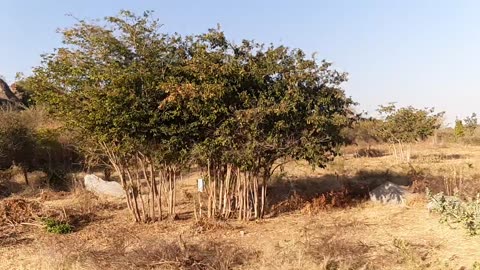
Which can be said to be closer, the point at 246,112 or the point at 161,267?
the point at 161,267

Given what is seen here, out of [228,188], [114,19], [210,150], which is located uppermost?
[114,19]

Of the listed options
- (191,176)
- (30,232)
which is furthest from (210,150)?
(191,176)

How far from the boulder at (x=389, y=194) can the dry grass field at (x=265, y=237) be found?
284 millimetres

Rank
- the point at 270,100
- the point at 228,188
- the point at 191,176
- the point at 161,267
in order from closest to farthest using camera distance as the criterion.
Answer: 1. the point at 161,267
2. the point at 270,100
3. the point at 228,188
4. the point at 191,176

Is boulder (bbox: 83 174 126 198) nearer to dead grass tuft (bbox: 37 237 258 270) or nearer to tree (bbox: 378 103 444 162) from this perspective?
dead grass tuft (bbox: 37 237 258 270)

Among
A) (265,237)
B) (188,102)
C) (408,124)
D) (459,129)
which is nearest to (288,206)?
(265,237)

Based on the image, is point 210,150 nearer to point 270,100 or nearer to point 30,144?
point 270,100

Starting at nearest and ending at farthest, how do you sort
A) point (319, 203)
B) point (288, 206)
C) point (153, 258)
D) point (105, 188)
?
point (153, 258) → point (319, 203) → point (288, 206) → point (105, 188)

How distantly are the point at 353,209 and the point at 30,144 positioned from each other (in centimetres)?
1512

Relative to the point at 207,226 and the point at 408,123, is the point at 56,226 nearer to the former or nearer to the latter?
the point at 207,226

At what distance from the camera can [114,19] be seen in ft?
29.3

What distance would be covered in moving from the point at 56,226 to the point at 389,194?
8.46m

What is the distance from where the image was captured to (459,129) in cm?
3950

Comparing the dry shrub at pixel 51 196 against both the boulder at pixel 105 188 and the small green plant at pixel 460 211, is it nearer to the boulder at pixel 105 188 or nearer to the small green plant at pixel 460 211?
the boulder at pixel 105 188
